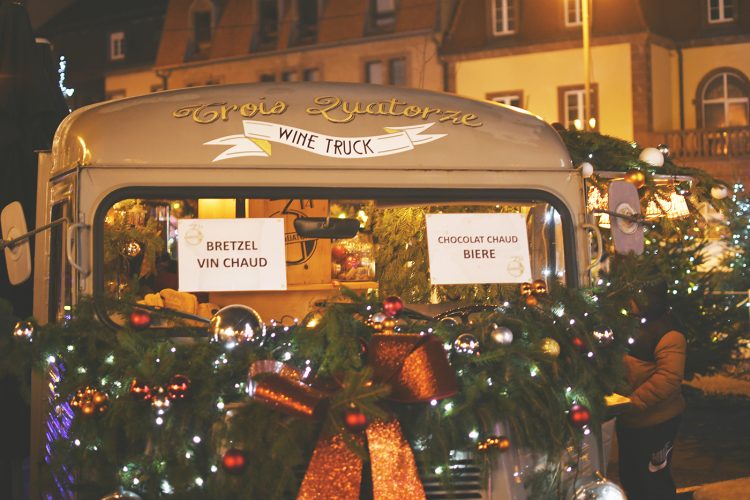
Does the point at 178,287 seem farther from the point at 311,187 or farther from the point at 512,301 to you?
the point at 512,301

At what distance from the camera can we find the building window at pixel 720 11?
1601 inches

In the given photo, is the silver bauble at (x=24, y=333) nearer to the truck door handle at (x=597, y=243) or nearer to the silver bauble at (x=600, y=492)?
the silver bauble at (x=600, y=492)

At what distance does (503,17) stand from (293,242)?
122 ft

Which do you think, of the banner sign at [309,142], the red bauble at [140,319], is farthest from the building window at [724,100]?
the red bauble at [140,319]

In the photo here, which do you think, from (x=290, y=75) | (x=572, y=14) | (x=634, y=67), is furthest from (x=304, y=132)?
(x=290, y=75)

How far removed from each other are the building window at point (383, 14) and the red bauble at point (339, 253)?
126ft

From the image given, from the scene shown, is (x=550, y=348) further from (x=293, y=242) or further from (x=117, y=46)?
(x=117, y=46)

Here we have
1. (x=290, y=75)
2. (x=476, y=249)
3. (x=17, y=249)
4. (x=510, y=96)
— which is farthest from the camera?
(x=290, y=75)

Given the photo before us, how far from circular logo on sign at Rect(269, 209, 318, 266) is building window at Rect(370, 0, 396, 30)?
38726mm

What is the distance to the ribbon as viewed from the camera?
4602 mm

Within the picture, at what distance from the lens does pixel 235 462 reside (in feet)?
15.0

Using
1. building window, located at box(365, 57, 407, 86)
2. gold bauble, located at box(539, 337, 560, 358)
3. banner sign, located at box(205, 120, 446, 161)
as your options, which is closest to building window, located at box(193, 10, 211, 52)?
building window, located at box(365, 57, 407, 86)

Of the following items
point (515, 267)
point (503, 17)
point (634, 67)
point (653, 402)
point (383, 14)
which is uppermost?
point (383, 14)

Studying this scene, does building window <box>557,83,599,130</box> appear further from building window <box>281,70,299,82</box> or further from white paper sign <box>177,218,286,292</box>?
white paper sign <box>177,218,286,292</box>
